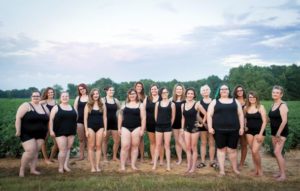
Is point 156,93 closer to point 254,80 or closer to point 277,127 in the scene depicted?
point 277,127

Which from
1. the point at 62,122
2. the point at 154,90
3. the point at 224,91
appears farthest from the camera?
the point at 154,90

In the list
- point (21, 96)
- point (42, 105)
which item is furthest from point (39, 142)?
point (21, 96)

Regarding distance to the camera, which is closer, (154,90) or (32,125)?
(32,125)

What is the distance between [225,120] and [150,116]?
211cm

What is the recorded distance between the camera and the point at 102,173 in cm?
848

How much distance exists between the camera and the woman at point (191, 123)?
8.61m

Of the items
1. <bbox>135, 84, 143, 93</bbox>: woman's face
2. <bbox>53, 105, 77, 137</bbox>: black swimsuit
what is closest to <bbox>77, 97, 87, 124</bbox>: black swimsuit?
<bbox>53, 105, 77, 137</bbox>: black swimsuit

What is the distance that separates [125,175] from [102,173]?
A: 62 cm

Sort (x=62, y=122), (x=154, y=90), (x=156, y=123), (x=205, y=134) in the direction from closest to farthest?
(x=62, y=122)
(x=156, y=123)
(x=205, y=134)
(x=154, y=90)

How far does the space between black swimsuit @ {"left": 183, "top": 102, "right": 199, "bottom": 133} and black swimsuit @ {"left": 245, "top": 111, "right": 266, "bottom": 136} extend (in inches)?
47.7

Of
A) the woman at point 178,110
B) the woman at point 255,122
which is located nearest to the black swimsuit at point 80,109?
the woman at point 178,110

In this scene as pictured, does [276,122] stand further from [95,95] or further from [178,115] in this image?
[95,95]

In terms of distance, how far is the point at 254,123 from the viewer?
26.8 feet


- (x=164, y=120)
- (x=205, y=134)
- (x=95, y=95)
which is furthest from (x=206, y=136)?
(x=95, y=95)
